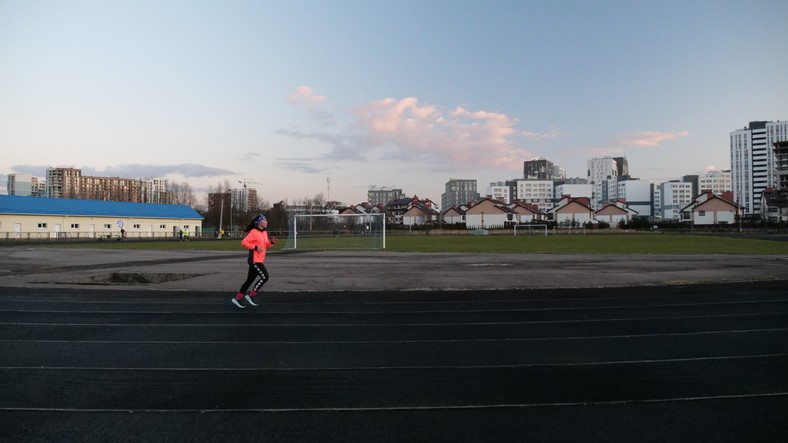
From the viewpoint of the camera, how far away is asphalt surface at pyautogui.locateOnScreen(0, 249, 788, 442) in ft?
14.7

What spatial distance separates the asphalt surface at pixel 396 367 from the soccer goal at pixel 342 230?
92.5ft

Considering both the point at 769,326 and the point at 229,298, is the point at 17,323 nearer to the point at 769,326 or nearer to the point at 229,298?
the point at 229,298

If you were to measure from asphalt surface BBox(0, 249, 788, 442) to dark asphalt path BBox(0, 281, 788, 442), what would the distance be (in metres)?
0.03

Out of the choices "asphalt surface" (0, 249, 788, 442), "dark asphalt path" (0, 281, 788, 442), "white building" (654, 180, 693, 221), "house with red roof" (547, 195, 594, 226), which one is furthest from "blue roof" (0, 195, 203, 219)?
"white building" (654, 180, 693, 221)

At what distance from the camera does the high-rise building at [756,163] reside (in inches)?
7008

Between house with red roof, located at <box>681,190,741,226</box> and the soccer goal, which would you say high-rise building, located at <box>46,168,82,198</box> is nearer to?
the soccer goal

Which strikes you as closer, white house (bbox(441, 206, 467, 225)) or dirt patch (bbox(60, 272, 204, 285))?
dirt patch (bbox(60, 272, 204, 285))

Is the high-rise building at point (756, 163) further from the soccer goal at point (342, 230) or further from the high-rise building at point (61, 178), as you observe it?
the high-rise building at point (61, 178)

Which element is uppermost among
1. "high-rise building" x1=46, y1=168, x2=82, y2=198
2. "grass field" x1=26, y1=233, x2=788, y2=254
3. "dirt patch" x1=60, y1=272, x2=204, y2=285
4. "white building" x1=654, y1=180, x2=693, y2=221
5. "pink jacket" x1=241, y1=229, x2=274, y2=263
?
"high-rise building" x1=46, y1=168, x2=82, y2=198

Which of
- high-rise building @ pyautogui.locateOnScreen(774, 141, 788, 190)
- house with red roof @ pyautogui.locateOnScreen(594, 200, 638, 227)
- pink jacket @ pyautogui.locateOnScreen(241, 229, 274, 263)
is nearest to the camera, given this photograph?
pink jacket @ pyautogui.locateOnScreen(241, 229, 274, 263)

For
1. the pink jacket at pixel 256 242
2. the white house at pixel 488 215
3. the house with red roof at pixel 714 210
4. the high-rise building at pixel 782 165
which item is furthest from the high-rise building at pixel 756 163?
the pink jacket at pixel 256 242

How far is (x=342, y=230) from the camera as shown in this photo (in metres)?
48.6

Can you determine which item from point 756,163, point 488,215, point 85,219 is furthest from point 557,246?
point 756,163

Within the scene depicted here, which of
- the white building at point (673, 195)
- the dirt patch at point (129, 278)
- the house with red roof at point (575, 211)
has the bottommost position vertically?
the dirt patch at point (129, 278)
